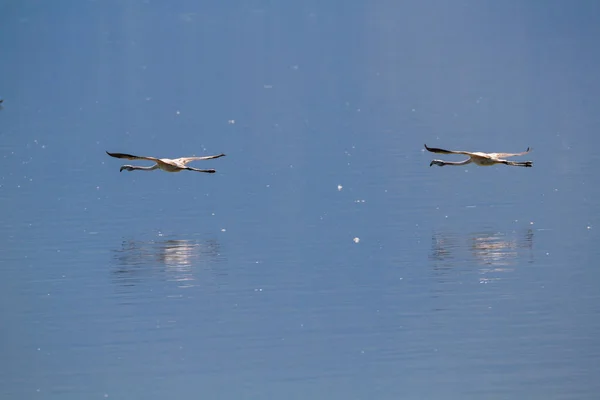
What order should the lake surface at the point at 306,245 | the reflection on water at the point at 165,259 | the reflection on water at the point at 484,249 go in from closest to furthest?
1. the lake surface at the point at 306,245
2. the reflection on water at the point at 484,249
3. the reflection on water at the point at 165,259

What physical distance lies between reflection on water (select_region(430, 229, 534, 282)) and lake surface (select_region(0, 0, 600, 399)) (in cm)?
8

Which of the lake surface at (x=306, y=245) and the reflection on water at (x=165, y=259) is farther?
the reflection on water at (x=165, y=259)

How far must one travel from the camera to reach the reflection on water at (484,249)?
90.0 feet

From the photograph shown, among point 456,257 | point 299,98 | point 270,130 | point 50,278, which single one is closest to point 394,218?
point 456,257

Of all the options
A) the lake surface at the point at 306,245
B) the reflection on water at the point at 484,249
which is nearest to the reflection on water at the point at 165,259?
the lake surface at the point at 306,245

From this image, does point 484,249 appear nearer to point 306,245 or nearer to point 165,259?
point 306,245

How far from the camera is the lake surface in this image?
72.2 ft

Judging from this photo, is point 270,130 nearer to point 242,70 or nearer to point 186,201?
point 186,201

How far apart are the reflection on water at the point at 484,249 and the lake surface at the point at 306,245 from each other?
80 millimetres

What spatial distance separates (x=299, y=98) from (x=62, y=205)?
2885 centimetres

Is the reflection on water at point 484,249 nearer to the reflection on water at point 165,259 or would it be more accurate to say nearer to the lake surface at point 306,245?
the lake surface at point 306,245

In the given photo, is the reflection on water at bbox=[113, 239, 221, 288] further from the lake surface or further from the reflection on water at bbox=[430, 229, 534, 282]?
the reflection on water at bbox=[430, 229, 534, 282]

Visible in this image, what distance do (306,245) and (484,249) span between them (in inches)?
151

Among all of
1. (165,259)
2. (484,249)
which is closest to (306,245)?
(165,259)
